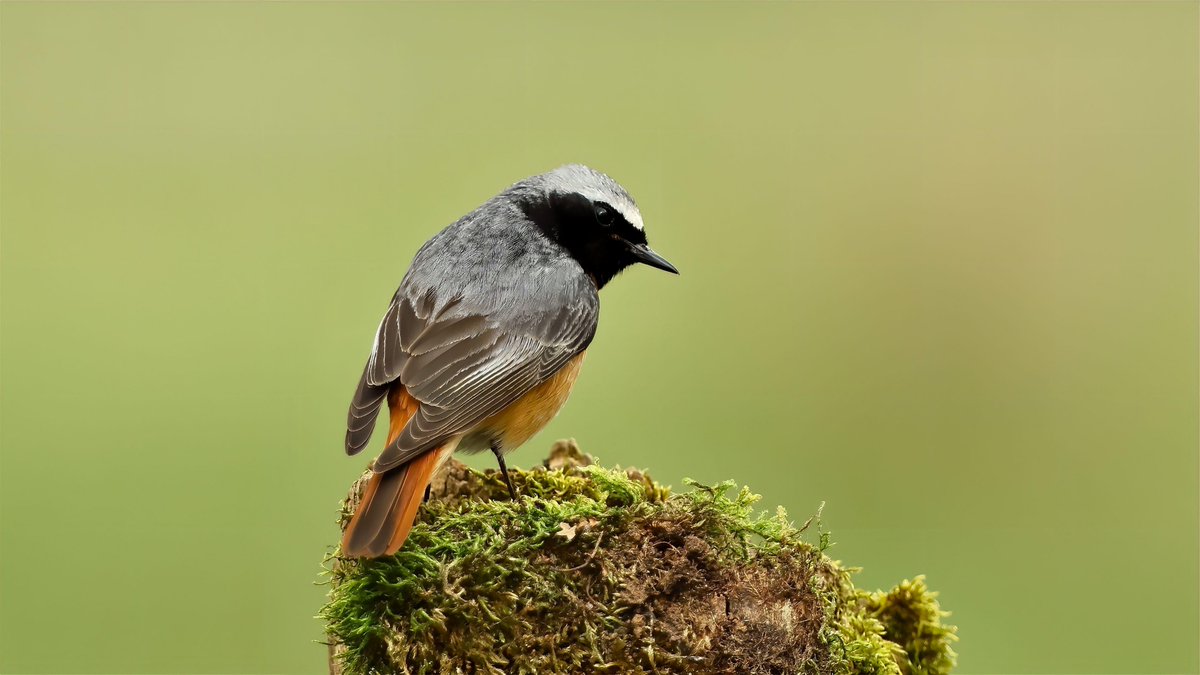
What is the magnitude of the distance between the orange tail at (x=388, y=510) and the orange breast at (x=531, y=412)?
72 cm

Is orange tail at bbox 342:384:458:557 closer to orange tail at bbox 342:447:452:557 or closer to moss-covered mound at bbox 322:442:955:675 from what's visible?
orange tail at bbox 342:447:452:557

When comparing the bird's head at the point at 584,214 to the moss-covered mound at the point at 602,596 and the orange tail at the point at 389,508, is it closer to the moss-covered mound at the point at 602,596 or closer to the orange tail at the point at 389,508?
the orange tail at the point at 389,508

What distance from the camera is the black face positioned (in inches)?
219

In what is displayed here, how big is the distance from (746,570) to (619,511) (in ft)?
1.53

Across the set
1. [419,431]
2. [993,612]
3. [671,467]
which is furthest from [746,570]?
[993,612]

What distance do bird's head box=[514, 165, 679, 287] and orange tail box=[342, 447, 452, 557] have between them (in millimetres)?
1825

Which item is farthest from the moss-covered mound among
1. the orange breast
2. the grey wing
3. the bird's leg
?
the orange breast

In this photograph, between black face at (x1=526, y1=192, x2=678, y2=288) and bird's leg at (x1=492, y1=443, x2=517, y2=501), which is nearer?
bird's leg at (x1=492, y1=443, x2=517, y2=501)

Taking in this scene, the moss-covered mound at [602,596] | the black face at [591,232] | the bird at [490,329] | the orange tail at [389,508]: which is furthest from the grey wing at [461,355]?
the moss-covered mound at [602,596]

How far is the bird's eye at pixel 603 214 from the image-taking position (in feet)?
18.3

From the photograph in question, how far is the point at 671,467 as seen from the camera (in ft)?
23.9

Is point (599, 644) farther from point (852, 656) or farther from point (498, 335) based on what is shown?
point (498, 335)

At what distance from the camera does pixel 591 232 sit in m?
5.64

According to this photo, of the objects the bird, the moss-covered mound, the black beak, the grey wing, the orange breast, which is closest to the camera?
the moss-covered mound
